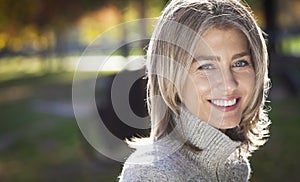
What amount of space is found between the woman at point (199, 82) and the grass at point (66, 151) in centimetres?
564

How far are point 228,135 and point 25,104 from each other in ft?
→ 47.4

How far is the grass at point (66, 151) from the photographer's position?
25.5 feet

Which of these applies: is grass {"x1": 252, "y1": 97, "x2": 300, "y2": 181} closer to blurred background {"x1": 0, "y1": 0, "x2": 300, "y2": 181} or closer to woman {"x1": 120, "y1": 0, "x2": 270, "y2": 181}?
blurred background {"x1": 0, "y1": 0, "x2": 300, "y2": 181}

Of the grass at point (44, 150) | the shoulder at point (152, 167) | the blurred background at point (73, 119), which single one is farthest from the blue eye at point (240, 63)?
the grass at point (44, 150)

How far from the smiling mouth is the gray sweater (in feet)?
0.20

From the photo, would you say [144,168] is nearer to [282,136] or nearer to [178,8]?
[178,8]

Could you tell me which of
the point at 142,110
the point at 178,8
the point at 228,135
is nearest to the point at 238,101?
the point at 228,135

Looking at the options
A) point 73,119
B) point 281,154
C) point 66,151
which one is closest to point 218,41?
point 281,154

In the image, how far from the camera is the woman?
172cm

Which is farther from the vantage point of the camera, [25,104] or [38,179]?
[25,104]

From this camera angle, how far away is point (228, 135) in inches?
75.6

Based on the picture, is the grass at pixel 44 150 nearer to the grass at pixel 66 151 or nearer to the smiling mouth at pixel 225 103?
the grass at pixel 66 151

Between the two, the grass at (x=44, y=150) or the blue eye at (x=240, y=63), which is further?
the grass at (x=44, y=150)

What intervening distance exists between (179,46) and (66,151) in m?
7.80
